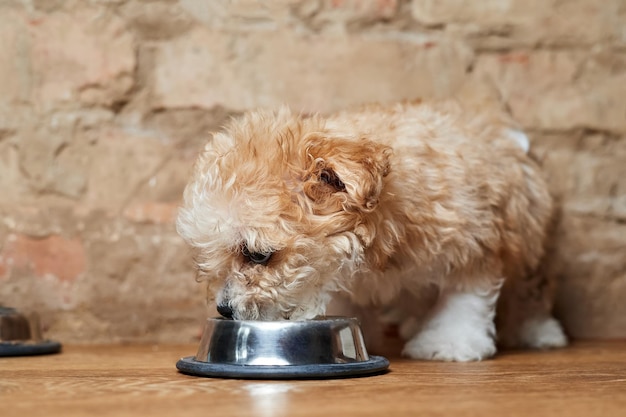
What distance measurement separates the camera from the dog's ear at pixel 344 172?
2430mm

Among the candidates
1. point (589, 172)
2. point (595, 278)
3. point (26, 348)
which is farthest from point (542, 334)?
point (26, 348)

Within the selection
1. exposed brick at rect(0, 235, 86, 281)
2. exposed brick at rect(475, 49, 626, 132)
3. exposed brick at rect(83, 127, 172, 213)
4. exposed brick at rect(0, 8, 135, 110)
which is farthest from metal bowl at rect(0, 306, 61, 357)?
exposed brick at rect(475, 49, 626, 132)

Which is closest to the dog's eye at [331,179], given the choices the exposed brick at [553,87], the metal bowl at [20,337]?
the metal bowl at [20,337]

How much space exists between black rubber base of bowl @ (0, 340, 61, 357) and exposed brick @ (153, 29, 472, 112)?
1150 millimetres

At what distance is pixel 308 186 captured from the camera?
250cm

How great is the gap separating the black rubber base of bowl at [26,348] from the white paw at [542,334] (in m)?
1.94

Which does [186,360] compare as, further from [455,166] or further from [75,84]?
[75,84]

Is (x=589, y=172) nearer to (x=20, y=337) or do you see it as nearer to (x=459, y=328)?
(x=459, y=328)

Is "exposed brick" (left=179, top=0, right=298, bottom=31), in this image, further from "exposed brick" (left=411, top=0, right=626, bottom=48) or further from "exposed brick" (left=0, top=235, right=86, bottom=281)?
"exposed brick" (left=0, top=235, right=86, bottom=281)

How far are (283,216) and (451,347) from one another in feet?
2.84

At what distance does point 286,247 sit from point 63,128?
1592 mm

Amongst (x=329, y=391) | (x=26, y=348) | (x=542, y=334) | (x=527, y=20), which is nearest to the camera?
(x=329, y=391)

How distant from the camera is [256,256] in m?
2.53

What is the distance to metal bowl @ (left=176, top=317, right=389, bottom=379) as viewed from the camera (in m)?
2.29
